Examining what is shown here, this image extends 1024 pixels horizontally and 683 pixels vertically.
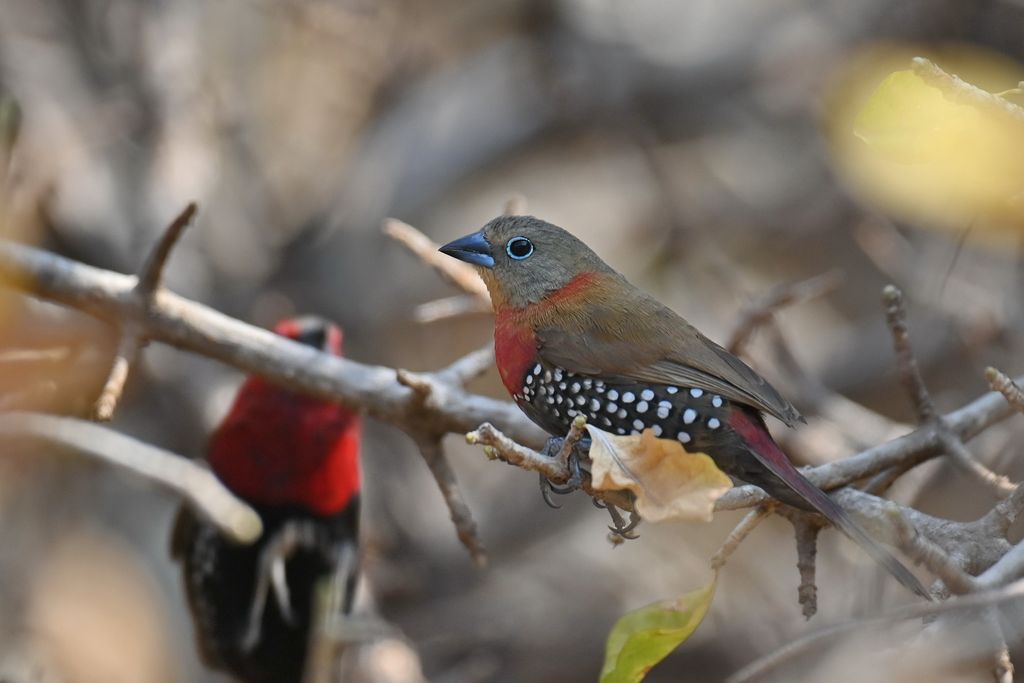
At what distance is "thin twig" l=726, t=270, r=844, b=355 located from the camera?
408 cm

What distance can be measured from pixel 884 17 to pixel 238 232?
358 cm

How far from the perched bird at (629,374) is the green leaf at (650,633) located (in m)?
0.49

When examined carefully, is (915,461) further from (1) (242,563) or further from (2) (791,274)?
(2) (791,274)

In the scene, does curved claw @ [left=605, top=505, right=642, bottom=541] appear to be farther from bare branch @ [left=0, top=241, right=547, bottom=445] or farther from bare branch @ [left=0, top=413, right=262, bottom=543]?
bare branch @ [left=0, top=413, right=262, bottom=543]

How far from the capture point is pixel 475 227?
6852 millimetres

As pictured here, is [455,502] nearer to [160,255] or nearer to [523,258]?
[523,258]

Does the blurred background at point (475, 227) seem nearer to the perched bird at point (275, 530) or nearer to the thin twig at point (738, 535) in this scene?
the perched bird at point (275, 530)

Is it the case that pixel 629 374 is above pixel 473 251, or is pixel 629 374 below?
below

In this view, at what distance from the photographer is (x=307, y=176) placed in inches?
298

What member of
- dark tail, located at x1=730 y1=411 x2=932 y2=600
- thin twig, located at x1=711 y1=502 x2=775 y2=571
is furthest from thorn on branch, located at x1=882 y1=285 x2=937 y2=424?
thin twig, located at x1=711 y1=502 x2=775 y2=571

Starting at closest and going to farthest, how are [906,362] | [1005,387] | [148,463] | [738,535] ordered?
[1005,387] → [738,535] → [148,463] → [906,362]

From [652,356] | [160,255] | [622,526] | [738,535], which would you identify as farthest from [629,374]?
[160,255]

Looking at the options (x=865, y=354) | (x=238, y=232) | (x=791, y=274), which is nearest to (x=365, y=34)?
(x=238, y=232)

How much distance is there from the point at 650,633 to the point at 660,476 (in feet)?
1.12
